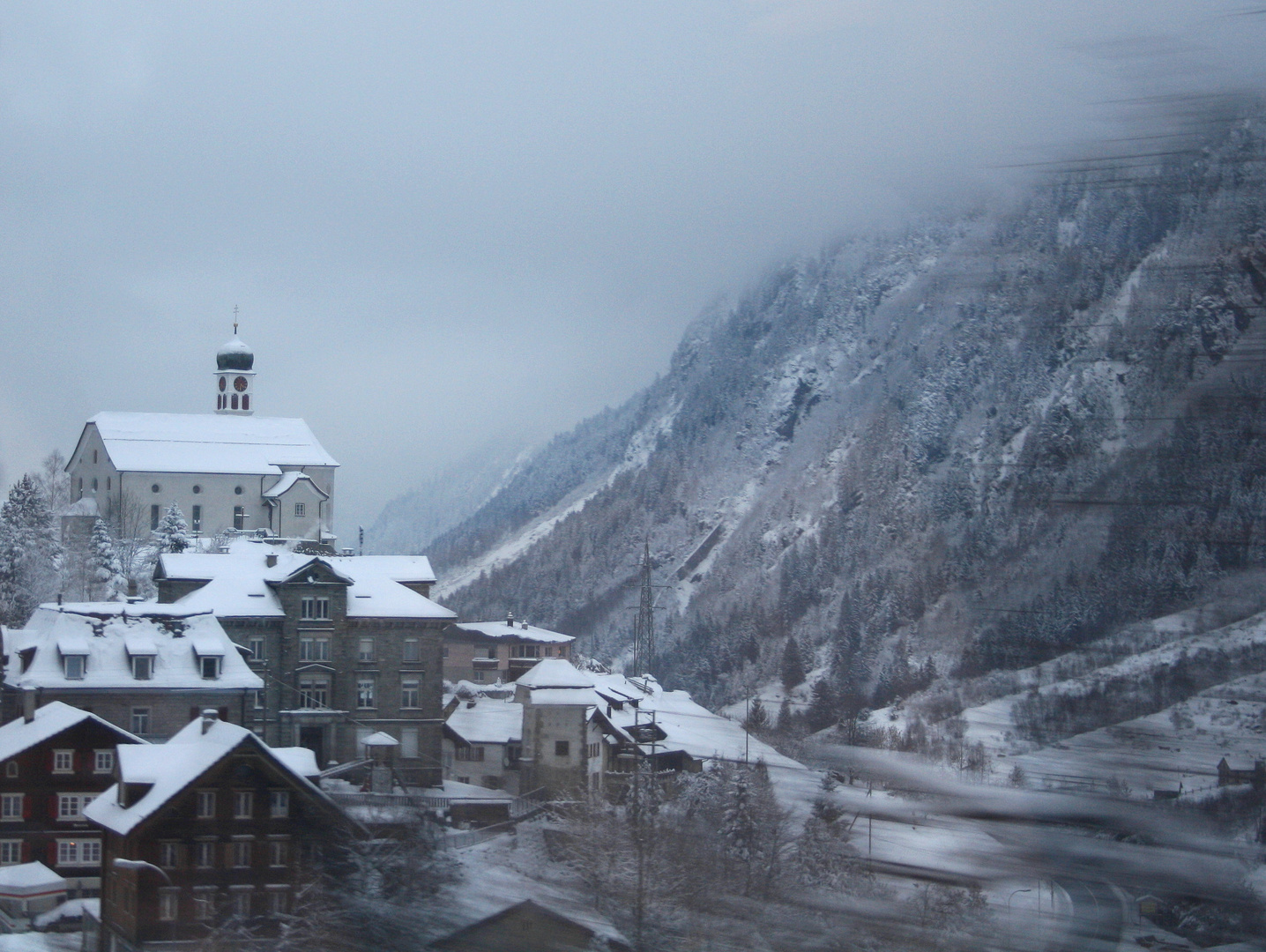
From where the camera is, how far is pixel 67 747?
11938 millimetres

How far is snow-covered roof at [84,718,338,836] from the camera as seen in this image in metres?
4.57

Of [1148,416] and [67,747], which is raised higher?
[1148,416]

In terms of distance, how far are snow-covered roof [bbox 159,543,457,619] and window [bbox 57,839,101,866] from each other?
8.68 m

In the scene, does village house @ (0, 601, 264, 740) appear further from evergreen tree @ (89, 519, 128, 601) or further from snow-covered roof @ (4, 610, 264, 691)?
evergreen tree @ (89, 519, 128, 601)

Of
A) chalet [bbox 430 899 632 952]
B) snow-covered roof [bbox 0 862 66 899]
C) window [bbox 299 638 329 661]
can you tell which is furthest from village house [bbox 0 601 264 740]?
chalet [bbox 430 899 632 952]

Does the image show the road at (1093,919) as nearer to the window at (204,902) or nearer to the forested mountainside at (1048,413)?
the forested mountainside at (1048,413)

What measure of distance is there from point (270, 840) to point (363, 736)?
14.6 meters

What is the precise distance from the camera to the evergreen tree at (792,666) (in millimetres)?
3047

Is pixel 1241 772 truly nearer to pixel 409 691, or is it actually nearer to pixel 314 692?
pixel 314 692

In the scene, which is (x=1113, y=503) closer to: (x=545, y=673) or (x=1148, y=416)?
(x=1148, y=416)

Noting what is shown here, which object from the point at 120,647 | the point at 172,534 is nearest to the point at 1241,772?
the point at 120,647

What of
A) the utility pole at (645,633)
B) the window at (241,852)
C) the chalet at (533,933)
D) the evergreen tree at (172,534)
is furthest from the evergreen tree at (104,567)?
the chalet at (533,933)

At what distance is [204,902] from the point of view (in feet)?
9.83

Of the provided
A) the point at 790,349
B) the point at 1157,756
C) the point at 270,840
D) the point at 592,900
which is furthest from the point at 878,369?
the point at 790,349
